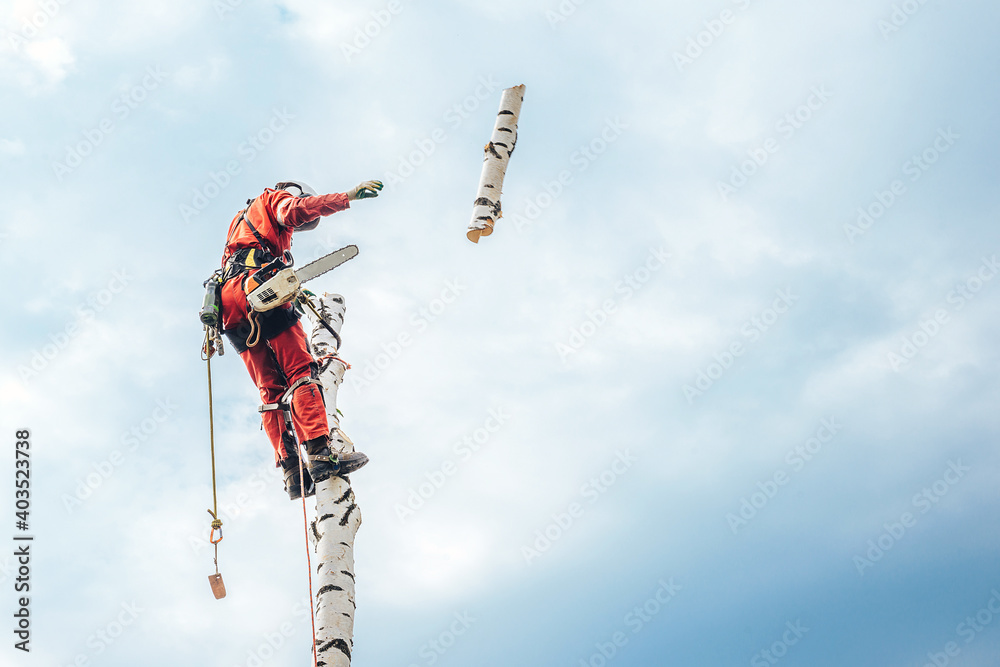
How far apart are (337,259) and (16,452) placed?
5.89 metres

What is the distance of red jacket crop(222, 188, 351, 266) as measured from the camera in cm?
821

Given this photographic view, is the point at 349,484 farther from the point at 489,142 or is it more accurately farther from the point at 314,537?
the point at 489,142

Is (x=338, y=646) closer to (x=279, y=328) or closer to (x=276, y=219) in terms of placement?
(x=279, y=328)

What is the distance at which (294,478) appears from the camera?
819 centimetres

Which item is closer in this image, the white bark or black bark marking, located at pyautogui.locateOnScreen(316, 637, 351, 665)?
black bark marking, located at pyautogui.locateOnScreen(316, 637, 351, 665)

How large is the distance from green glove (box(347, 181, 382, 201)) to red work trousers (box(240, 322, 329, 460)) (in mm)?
1399

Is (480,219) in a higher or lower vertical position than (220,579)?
higher

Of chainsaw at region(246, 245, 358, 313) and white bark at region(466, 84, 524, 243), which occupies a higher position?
white bark at region(466, 84, 524, 243)

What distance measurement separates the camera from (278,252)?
28.4ft

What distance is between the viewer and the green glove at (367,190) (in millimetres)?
7840

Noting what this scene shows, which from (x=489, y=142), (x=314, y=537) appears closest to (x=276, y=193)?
(x=489, y=142)

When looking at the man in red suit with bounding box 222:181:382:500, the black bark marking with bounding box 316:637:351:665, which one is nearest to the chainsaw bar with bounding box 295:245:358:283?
the man in red suit with bounding box 222:181:382:500

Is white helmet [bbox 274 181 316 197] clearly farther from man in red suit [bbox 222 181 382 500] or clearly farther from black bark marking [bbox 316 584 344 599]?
black bark marking [bbox 316 584 344 599]

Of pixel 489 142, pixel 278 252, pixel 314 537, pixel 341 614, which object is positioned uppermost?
pixel 489 142
